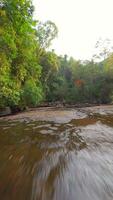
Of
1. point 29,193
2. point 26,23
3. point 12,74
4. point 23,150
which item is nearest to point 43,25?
point 12,74

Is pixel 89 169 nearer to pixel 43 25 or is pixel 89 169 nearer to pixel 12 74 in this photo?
pixel 12 74

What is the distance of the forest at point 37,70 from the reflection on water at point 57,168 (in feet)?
12.0

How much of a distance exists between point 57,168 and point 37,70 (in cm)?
1185

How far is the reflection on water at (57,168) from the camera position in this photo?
9.70ft

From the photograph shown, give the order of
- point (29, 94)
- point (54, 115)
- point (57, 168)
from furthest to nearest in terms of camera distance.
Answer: point (29, 94), point (54, 115), point (57, 168)

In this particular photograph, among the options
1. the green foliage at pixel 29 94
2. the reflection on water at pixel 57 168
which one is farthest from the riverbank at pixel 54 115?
the reflection on water at pixel 57 168

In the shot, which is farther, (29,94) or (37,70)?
(29,94)

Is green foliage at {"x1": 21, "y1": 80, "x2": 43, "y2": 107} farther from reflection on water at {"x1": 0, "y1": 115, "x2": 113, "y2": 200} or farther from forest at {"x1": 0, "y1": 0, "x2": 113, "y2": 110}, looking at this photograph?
reflection on water at {"x1": 0, "y1": 115, "x2": 113, "y2": 200}

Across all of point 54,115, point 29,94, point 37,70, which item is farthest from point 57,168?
point 29,94

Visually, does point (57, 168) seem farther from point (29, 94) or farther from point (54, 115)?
point (29, 94)

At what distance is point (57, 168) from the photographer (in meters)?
3.93

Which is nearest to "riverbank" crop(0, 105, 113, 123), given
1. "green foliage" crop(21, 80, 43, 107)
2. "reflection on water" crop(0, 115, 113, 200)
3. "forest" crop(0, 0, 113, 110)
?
"forest" crop(0, 0, 113, 110)

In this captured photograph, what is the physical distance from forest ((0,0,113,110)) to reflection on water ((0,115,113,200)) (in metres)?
3.65

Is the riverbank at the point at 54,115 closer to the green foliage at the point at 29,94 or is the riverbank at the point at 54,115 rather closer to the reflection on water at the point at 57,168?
the green foliage at the point at 29,94
